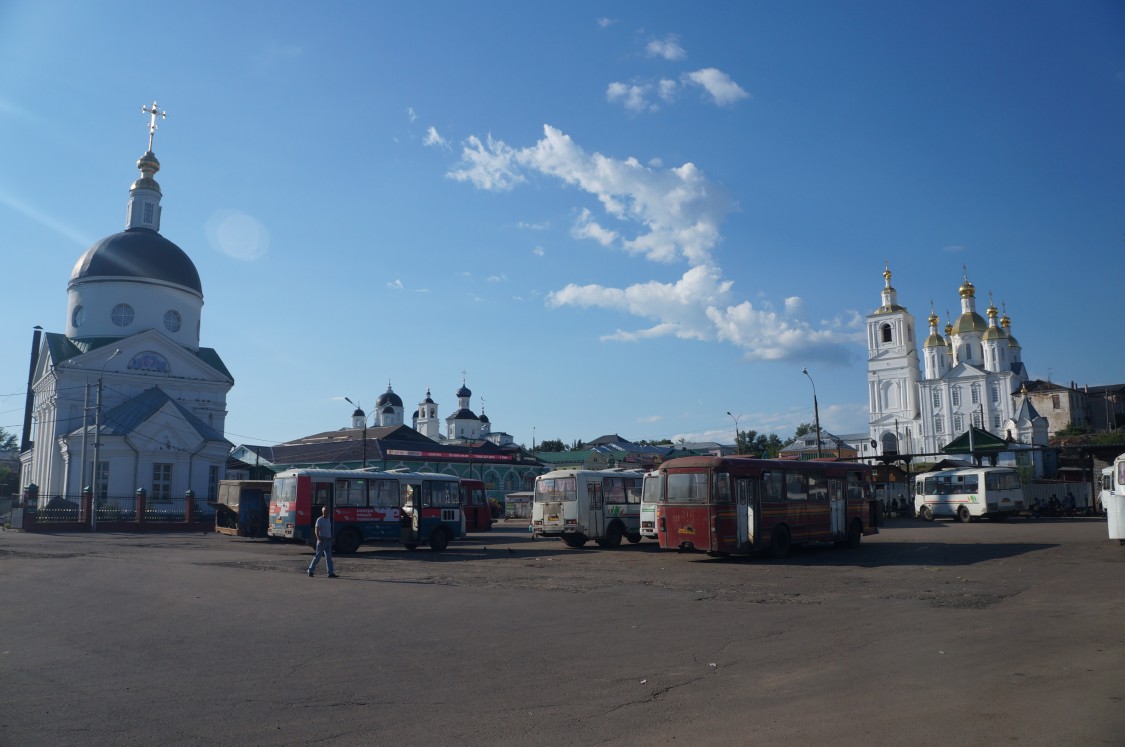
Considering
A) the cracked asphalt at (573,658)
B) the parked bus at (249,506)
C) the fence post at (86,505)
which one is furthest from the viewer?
the fence post at (86,505)

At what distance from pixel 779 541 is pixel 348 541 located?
40.4ft

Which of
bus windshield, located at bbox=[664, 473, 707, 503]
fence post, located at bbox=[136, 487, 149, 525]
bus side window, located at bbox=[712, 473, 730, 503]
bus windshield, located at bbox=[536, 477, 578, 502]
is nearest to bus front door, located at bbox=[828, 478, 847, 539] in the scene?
bus side window, located at bbox=[712, 473, 730, 503]

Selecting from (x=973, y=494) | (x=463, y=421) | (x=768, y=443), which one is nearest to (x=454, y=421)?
(x=463, y=421)

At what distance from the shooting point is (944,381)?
97.8 m

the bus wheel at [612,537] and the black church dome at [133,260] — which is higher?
the black church dome at [133,260]

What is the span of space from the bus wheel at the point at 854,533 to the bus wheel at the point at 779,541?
3.37 meters

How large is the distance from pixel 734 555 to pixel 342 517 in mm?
11283

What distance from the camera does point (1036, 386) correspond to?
9950 centimetres

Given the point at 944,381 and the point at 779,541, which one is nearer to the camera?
the point at 779,541

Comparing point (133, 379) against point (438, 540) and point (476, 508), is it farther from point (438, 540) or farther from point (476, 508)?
point (438, 540)

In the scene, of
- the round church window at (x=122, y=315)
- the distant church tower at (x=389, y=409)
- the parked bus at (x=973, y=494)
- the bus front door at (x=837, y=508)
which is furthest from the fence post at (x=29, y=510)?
the distant church tower at (x=389, y=409)

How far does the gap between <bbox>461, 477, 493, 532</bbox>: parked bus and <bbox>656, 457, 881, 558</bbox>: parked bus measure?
18.8m

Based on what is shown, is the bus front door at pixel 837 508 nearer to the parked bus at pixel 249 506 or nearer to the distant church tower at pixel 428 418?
the parked bus at pixel 249 506

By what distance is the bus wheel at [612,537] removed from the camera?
26.4 m
